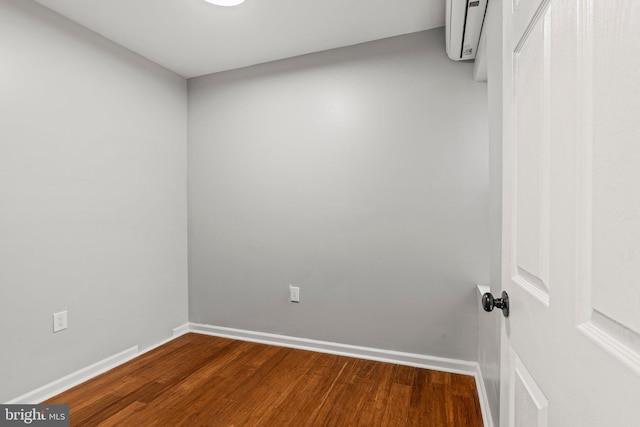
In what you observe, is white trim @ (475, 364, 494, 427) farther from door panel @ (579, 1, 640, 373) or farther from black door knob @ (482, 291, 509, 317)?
door panel @ (579, 1, 640, 373)

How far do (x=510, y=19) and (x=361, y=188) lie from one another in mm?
1685

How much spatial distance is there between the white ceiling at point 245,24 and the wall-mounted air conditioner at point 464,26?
25cm

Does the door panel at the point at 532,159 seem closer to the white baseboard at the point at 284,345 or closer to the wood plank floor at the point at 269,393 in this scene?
the white baseboard at the point at 284,345

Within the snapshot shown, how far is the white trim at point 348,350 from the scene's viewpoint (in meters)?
2.35

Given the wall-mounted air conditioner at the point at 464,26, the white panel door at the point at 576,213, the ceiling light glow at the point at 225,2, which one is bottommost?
the white panel door at the point at 576,213

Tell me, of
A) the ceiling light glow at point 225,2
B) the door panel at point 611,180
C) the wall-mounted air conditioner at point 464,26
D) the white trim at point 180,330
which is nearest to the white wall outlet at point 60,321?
the white trim at point 180,330

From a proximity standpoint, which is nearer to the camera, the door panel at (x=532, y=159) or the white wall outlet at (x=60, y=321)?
the door panel at (x=532, y=159)

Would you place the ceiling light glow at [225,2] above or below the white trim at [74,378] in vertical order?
above

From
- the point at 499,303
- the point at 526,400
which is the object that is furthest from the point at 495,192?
the point at 526,400

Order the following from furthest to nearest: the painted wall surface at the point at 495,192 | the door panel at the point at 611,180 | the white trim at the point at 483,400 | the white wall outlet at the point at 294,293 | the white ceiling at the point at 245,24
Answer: the white wall outlet at the point at 294,293
the white ceiling at the point at 245,24
the white trim at the point at 483,400
the painted wall surface at the point at 495,192
the door panel at the point at 611,180

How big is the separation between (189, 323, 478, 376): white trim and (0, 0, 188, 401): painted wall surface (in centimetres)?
48

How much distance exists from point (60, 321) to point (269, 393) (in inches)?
55.3

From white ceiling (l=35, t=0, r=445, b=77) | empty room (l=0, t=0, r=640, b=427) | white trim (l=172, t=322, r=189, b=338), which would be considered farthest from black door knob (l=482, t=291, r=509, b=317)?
white trim (l=172, t=322, r=189, b=338)

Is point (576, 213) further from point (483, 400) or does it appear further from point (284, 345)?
point (284, 345)
